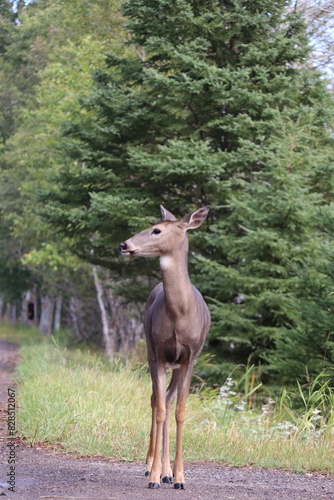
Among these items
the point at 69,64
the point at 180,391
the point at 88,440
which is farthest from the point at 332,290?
the point at 69,64

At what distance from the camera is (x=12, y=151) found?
3359 cm

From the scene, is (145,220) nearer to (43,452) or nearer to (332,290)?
(332,290)

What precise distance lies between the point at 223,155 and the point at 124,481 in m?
11.1

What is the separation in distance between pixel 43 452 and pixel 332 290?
562 cm

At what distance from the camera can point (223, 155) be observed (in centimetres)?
1708

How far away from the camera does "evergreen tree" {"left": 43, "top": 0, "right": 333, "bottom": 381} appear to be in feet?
49.4

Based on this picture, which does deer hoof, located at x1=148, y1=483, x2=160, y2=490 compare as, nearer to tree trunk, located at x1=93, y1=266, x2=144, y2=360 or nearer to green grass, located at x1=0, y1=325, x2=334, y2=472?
green grass, located at x1=0, y1=325, x2=334, y2=472

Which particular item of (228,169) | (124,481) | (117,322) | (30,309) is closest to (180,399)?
(124,481)

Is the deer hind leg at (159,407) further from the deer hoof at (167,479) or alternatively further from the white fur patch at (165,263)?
the white fur patch at (165,263)

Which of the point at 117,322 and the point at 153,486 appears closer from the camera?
the point at 153,486

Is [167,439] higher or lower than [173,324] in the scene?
lower

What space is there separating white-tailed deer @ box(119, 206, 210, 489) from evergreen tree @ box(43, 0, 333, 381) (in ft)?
25.4

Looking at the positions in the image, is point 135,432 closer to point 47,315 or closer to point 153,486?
point 153,486

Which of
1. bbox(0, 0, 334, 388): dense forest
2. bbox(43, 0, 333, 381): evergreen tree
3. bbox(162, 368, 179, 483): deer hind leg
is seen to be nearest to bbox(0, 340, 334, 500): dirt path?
bbox(162, 368, 179, 483): deer hind leg
